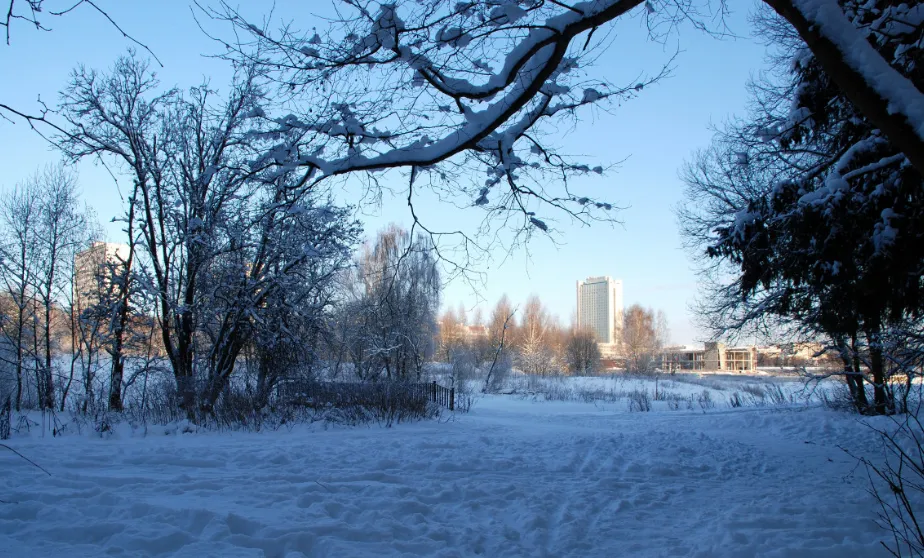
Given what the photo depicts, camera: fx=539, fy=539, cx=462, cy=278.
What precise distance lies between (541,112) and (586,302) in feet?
419

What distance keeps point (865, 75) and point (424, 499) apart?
14.2 feet

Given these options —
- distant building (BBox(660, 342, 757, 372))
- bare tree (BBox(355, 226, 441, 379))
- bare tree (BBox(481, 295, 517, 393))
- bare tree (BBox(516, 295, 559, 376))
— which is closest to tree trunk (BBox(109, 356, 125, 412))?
bare tree (BBox(355, 226, 441, 379))

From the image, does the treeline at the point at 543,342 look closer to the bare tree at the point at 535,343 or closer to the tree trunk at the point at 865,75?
the bare tree at the point at 535,343

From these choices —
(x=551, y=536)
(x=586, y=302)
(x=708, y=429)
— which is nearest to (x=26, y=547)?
(x=551, y=536)

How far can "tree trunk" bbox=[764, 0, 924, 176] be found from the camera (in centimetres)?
276

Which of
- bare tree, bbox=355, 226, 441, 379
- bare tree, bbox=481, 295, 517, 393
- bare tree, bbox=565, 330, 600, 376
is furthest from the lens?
bare tree, bbox=565, 330, 600, 376

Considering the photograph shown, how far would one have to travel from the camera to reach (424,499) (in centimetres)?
473

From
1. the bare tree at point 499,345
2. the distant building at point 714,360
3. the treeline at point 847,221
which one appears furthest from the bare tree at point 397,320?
the distant building at point 714,360

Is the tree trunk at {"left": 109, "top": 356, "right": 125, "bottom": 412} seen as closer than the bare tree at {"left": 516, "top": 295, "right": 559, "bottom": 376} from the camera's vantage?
Yes

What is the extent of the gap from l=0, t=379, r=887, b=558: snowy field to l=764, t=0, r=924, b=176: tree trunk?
9.04ft

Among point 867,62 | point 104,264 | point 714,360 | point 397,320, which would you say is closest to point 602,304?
point 714,360

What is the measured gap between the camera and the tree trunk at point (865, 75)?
2.76 m

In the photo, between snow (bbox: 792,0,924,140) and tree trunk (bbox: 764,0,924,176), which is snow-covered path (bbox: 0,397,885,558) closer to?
tree trunk (bbox: 764,0,924,176)

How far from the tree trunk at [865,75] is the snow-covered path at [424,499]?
276cm
